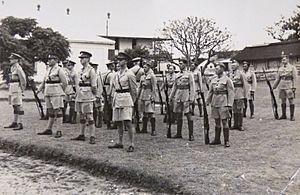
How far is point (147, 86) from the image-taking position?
1066cm

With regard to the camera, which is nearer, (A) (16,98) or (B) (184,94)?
(B) (184,94)

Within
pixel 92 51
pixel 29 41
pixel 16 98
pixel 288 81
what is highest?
pixel 29 41

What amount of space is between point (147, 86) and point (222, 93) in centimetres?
220

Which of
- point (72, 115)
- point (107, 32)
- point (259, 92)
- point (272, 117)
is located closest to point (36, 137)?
point (72, 115)

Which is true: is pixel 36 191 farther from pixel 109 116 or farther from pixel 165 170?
pixel 109 116

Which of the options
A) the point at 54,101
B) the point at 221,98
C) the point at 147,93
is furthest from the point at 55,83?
the point at 221,98

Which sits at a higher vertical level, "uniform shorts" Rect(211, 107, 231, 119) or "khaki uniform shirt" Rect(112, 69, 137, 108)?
"khaki uniform shirt" Rect(112, 69, 137, 108)

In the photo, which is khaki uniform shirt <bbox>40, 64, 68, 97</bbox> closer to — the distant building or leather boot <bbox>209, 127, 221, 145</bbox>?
leather boot <bbox>209, 127, 221, 145</bbox>

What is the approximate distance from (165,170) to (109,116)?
494cm

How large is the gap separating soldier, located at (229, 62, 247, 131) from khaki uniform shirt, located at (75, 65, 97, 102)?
11.9 feet

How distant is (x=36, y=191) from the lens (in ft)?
21.1

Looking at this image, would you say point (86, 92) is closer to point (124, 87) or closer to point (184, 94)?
point (124, 87)

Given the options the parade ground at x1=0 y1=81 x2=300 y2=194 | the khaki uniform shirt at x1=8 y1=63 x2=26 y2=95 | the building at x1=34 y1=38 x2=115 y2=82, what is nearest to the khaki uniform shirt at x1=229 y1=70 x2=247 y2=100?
the parade ground at x1=0 y1=81 x2=300 y2=194

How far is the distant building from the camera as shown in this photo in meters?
11.8
